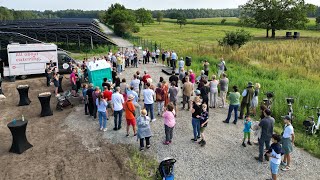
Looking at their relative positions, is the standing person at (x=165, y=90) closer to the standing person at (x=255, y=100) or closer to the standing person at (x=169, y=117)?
the standing person at (x=169, y=117)

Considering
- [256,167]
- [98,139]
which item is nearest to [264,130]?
[256,167]

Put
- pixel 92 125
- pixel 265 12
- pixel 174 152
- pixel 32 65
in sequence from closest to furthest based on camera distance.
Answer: pixel 174 152 < pixel 92 125 < pixel 32 65 < pixel 265 12

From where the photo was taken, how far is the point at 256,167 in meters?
8.89

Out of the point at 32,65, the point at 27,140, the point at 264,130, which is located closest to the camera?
the point at 264,130

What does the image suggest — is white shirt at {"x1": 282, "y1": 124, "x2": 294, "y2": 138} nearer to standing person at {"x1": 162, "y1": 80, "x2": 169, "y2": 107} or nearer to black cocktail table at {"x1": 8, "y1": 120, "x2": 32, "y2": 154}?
standing person at {"x1": 162, "y1": 80, "x2": 169, "y2": 107}

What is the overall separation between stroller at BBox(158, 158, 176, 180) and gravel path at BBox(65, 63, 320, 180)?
849mm

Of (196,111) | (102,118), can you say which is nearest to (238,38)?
(102,118)

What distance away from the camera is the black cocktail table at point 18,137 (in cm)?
983

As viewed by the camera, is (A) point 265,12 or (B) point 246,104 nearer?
(B) point 246,104

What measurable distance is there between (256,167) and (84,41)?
110 ft

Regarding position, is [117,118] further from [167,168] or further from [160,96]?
[167,168]

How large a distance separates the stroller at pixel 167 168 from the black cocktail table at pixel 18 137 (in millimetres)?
5247

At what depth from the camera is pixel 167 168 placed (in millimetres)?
7566

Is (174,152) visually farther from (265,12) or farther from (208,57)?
(265,12)
